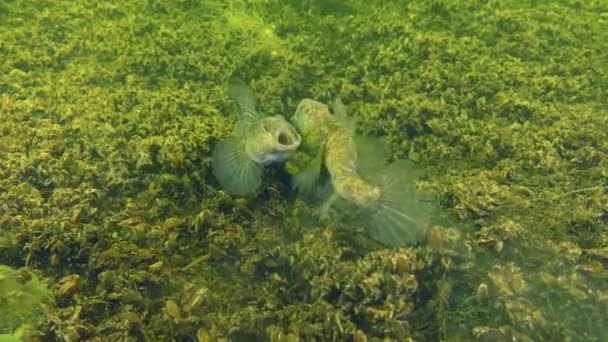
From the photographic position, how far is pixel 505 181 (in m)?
2.65

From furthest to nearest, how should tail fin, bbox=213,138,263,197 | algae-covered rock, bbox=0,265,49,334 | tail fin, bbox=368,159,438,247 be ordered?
tail fin, bbox=213,138,263,197
tail fin, bbox=368,159,438,247
algae-covered rock, bbox=0,265,49,334

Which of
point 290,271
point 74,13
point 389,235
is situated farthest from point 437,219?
point 74,13

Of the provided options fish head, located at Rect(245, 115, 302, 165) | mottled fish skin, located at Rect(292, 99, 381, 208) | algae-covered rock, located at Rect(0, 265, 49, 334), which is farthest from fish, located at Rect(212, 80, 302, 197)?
algae-covered rock, located at Rect(0, 265, 49, 334)

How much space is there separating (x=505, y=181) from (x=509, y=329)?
834 millimetres

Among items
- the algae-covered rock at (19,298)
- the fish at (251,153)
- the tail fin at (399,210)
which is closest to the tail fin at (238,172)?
the fish at (251,153)

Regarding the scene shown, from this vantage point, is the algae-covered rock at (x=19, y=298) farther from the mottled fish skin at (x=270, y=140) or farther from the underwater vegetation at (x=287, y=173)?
the mottled fish skin at (x=270, y=140)

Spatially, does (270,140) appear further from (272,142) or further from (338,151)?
(338,151)

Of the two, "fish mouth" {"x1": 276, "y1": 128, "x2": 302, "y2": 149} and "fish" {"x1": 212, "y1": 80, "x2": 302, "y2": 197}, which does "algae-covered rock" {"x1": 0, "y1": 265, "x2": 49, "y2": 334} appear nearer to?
"fish" {"x1": 212, "y1": 80, "x2": 302, "y2": 197}

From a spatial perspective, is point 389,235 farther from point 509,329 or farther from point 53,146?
point 53,146

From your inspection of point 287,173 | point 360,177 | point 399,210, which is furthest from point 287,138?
point 399,210

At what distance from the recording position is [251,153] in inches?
96.6

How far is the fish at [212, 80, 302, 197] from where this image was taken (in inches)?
95.1

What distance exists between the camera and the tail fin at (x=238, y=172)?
2.48 meters

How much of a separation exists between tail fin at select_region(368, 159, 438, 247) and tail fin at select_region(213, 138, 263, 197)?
0.51 m
